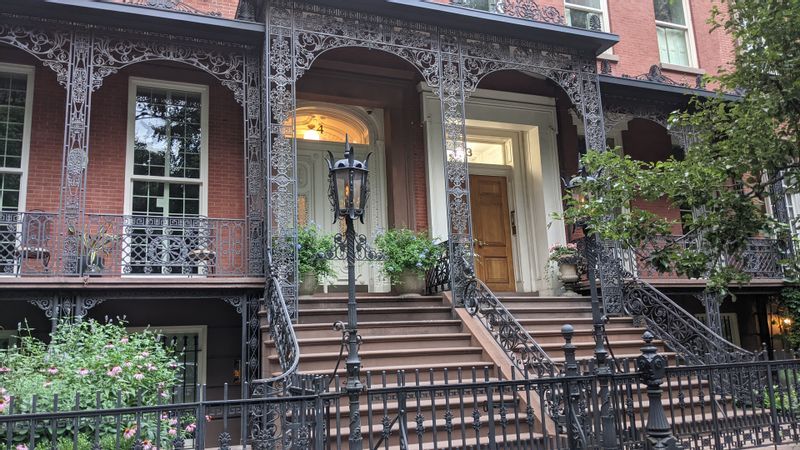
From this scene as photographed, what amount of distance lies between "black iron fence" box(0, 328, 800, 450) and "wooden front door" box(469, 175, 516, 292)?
17.2 ft

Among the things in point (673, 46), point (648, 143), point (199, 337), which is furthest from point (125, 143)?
point (673, 46)

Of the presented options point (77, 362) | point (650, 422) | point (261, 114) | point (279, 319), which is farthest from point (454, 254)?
point (77, 362)

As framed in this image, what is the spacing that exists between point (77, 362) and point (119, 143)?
5109mm

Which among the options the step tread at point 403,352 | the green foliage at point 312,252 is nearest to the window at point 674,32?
the green foliage at point 312,252

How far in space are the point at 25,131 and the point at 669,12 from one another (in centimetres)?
1423

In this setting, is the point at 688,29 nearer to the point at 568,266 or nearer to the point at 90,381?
the point at 568,266

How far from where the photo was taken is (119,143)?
11.2m

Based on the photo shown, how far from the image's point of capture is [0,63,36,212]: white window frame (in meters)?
10.5

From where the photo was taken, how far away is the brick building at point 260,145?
31.4ft

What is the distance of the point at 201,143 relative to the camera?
38.2 feet

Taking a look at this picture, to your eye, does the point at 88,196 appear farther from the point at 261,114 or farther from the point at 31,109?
the point at 261,114

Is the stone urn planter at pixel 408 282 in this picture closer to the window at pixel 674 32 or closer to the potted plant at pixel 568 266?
the potted plant at pixel 568 266

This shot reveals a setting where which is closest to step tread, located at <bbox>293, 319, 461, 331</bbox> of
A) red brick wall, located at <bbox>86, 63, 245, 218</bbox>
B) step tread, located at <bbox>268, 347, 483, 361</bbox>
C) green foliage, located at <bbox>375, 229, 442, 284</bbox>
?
step tread, located at <bbox>268, 347, 483, 361</bbox>

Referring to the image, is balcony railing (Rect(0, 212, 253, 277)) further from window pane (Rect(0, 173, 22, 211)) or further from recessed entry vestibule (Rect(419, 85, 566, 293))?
recessed entry vestibule (Rect(419, 85, 566, 293))
